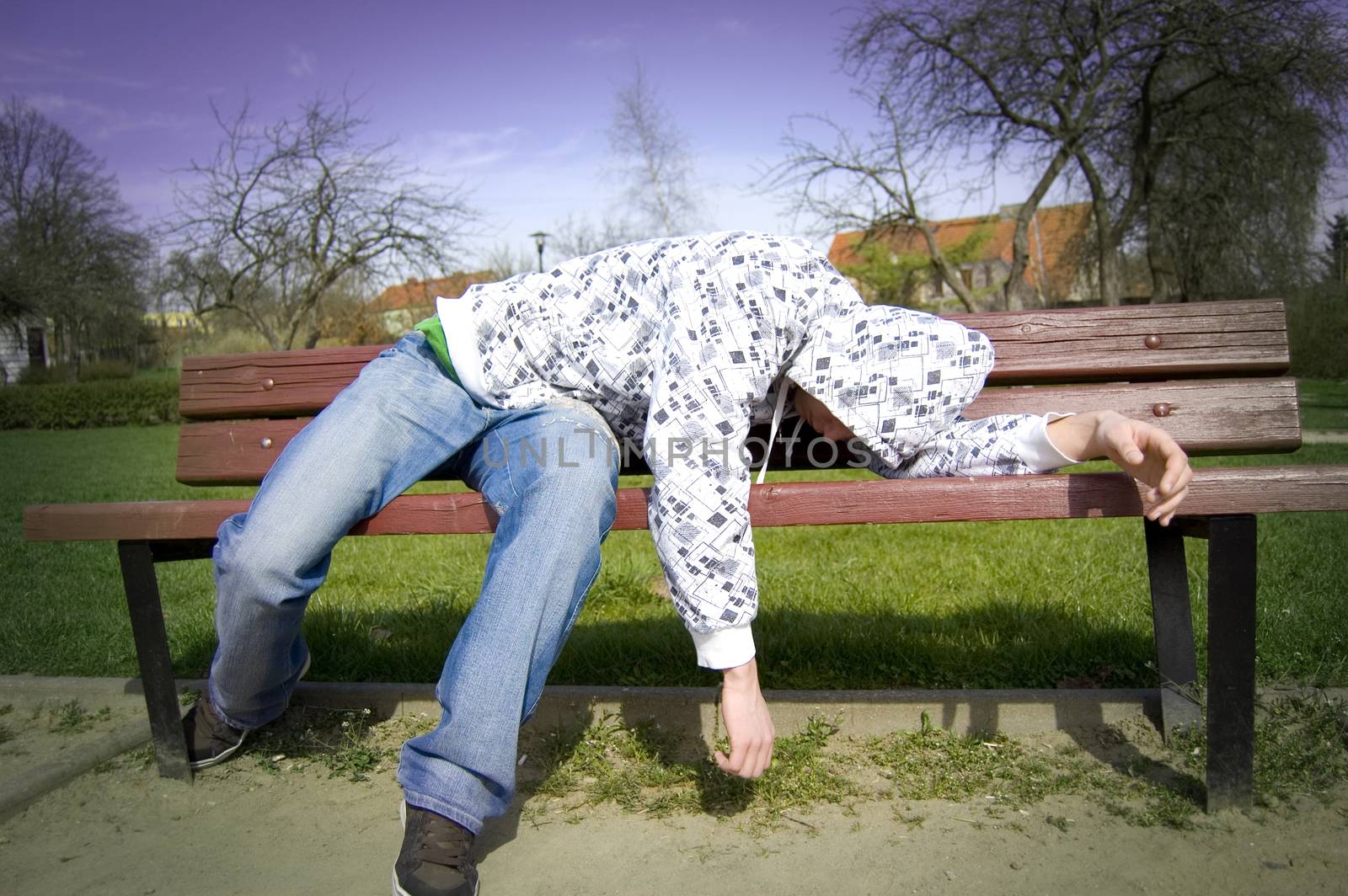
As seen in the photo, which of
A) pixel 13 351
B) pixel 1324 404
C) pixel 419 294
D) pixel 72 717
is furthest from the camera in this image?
pixel 419 294

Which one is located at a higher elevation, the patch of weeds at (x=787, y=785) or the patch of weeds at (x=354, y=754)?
the patch of weeds at (x=354, y=754)

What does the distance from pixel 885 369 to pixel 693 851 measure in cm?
103

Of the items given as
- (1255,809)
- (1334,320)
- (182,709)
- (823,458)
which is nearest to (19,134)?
(182,709)

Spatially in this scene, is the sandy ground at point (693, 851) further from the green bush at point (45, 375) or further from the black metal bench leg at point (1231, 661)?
the green bush at point (45, 375)

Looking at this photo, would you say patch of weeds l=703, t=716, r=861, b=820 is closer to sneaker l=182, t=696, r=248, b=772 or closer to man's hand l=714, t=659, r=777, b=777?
man's hand l=714, t=659, r=777, b=777

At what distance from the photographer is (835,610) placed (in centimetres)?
325

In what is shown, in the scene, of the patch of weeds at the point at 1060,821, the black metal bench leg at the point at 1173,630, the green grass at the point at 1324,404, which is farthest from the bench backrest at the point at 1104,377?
the green grass at the point at 1324,404

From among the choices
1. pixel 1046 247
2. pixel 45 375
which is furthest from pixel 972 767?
pixel 45 375

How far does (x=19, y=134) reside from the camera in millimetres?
16297

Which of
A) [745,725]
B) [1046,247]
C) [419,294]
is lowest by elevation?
[745,725]

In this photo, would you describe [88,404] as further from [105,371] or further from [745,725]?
[745,725]

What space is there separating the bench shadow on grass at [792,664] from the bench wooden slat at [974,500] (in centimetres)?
65

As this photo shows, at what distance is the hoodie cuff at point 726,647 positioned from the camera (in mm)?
1724

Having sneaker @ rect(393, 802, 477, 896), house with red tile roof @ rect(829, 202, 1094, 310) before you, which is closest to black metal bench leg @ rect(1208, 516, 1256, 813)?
sneaker @ rect(393, 802, 477, 896)
